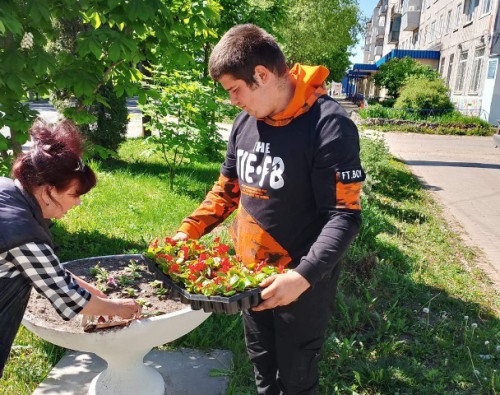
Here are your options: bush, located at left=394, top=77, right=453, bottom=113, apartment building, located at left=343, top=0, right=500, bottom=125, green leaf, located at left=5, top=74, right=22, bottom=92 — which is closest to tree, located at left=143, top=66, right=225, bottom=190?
green leaf, located at left=5, top=74, right=22, bottom=92

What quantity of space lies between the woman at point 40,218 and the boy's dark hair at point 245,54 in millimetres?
612

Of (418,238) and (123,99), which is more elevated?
(123,99)

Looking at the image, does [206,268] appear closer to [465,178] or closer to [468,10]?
[465,178]

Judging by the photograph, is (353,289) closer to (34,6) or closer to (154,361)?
(154,361)

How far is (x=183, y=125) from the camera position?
6781 millimetres

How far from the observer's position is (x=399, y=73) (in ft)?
84.6

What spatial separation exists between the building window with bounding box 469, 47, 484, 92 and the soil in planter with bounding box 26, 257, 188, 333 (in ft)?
72.0

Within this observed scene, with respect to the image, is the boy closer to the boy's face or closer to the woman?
the boy's face

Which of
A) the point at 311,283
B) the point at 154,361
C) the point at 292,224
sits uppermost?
the point at 292,224

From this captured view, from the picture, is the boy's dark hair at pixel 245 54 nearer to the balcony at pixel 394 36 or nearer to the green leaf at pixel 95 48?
the green leaf at pixel 95 48

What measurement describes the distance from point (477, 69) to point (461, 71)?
2.68 meters

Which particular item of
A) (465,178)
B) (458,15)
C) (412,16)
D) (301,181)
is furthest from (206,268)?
(412,16)

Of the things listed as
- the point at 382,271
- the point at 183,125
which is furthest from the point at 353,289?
the point at 183,125

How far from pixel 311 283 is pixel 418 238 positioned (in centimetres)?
448
